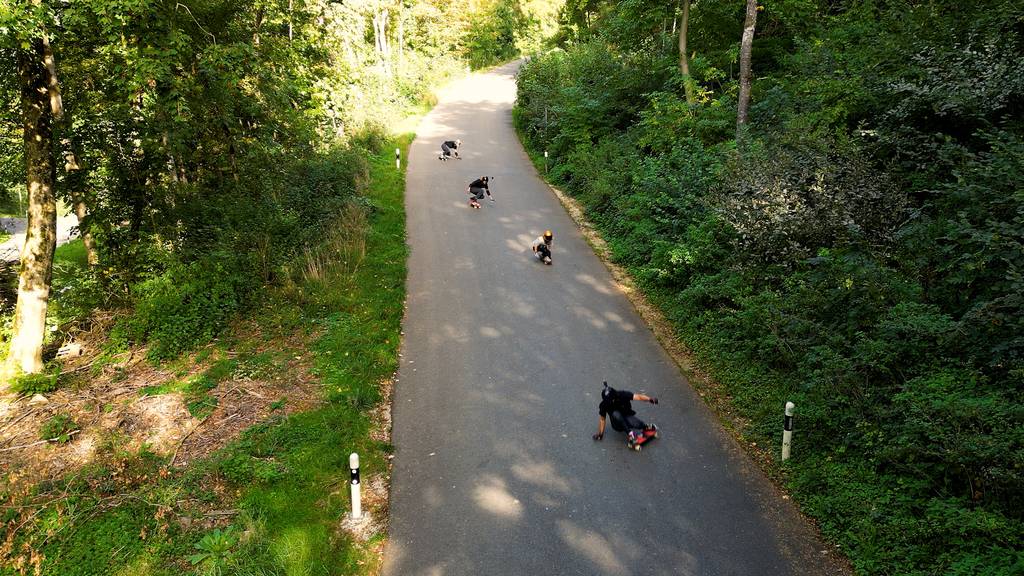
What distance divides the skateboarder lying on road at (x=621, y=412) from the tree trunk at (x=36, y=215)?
996cm

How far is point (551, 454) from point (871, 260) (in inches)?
230

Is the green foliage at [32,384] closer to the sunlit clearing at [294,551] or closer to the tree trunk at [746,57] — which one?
the sunlit clearing at [294,551]

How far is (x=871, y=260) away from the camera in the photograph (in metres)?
8.74

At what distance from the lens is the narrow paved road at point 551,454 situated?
21.6 ft

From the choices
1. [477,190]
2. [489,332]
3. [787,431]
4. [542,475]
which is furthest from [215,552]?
[477,190]

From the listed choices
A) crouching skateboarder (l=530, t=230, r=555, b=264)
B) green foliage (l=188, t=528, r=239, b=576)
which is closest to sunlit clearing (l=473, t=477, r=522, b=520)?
green foliage (l=188, t=528, r=239, b=576)

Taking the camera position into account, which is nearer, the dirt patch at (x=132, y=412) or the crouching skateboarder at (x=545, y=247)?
the dirt patch at (x=132, y=412)

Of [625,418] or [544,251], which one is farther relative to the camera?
[544,251]

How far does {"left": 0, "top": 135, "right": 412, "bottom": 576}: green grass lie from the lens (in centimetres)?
638

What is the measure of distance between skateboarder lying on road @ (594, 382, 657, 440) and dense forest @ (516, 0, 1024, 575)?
185 centimetres

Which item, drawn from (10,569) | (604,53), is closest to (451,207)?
(604,53)

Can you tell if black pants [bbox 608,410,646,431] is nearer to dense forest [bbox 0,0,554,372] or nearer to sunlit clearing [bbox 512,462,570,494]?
sunlit clearing [bbox 512,462,570,494]

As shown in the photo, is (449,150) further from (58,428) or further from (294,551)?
(294,551)

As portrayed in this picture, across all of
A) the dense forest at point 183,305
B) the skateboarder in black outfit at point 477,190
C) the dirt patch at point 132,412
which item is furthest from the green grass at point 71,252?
the skateboarder in black outfit at point 477,190
